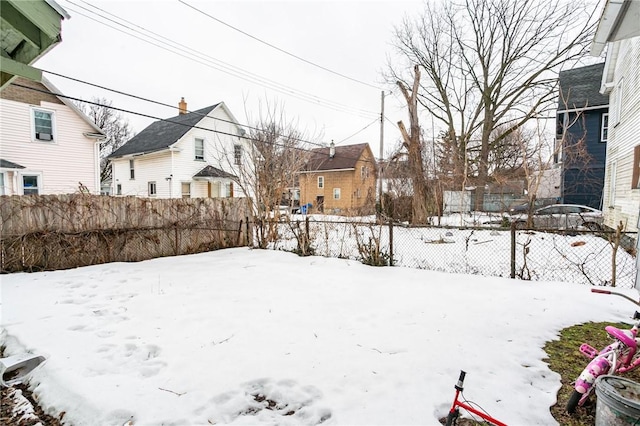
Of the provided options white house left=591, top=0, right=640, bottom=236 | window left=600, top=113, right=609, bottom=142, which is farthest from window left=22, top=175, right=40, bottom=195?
window left=600, top=113, right=609, bottom=142

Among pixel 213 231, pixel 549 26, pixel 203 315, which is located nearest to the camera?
pixel 203 315

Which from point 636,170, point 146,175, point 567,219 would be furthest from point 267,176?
point 146,175

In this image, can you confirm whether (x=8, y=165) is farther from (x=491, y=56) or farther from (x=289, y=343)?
(x=491, y=56)

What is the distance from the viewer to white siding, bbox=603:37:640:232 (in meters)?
7.57

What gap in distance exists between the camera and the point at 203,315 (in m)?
3.85

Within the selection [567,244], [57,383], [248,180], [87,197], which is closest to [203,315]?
[57,383]

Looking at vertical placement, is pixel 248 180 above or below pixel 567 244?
above

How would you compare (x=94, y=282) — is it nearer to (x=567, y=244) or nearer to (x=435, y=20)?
(x=567, y=244)

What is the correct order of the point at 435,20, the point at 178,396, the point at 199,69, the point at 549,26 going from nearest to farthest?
the point at 178,396 < the point at 199,69 < the point at 549,26 < the point at 435,20

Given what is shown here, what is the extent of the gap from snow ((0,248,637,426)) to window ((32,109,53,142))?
1003 centimetres

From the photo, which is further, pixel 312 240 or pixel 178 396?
pixel 312 240

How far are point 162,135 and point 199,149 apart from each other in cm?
279

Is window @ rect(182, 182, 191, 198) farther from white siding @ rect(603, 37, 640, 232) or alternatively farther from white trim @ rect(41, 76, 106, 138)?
white siding @ rect(603, 37, 640, 232)

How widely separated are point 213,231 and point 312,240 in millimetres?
2944
